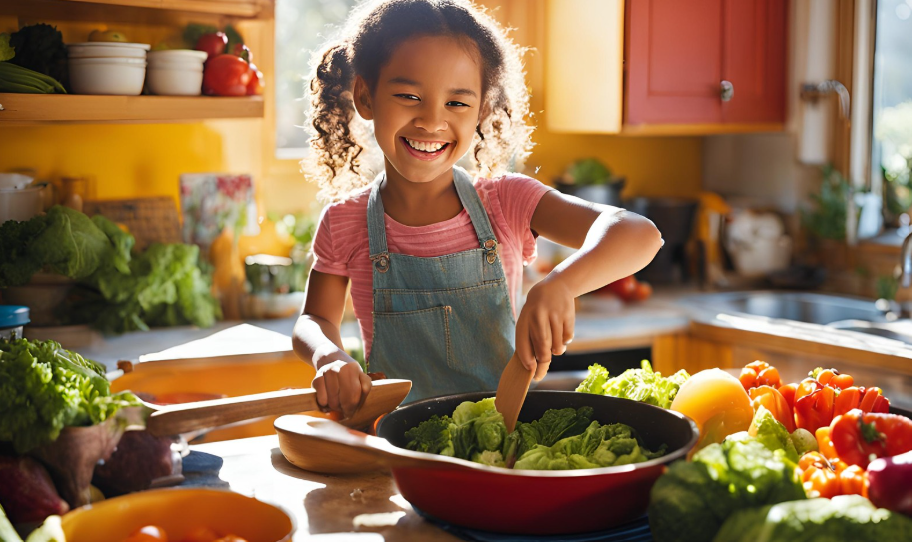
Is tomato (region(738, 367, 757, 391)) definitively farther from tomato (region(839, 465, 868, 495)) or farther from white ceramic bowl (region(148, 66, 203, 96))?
A: white ceramic bowl (region(148, 66, 203, 96))

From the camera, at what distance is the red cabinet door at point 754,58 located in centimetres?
296

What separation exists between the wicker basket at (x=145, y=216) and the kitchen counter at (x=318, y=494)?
1.52m

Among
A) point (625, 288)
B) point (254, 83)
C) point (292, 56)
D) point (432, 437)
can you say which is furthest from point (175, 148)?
point (432, 437)

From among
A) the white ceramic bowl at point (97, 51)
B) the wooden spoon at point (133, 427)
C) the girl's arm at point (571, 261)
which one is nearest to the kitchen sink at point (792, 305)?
the girl's arm at point (571, 261)

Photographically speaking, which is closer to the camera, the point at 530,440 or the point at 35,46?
the point at 530,440

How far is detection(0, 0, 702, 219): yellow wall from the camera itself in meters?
2.55

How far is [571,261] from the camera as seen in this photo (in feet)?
3.78

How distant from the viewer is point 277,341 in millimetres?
2430

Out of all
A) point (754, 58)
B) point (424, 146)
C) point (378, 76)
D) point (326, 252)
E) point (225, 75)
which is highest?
point (754, 58)

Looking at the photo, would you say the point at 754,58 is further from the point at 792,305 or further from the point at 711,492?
the point at 711,492

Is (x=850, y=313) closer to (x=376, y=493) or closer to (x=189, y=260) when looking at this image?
(x=189, y=260)

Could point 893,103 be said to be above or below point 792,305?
above

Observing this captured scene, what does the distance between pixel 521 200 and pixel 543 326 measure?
0.53m

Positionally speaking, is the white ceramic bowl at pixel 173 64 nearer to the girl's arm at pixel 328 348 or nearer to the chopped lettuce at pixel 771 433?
the girl's arm at pixel 328 348
